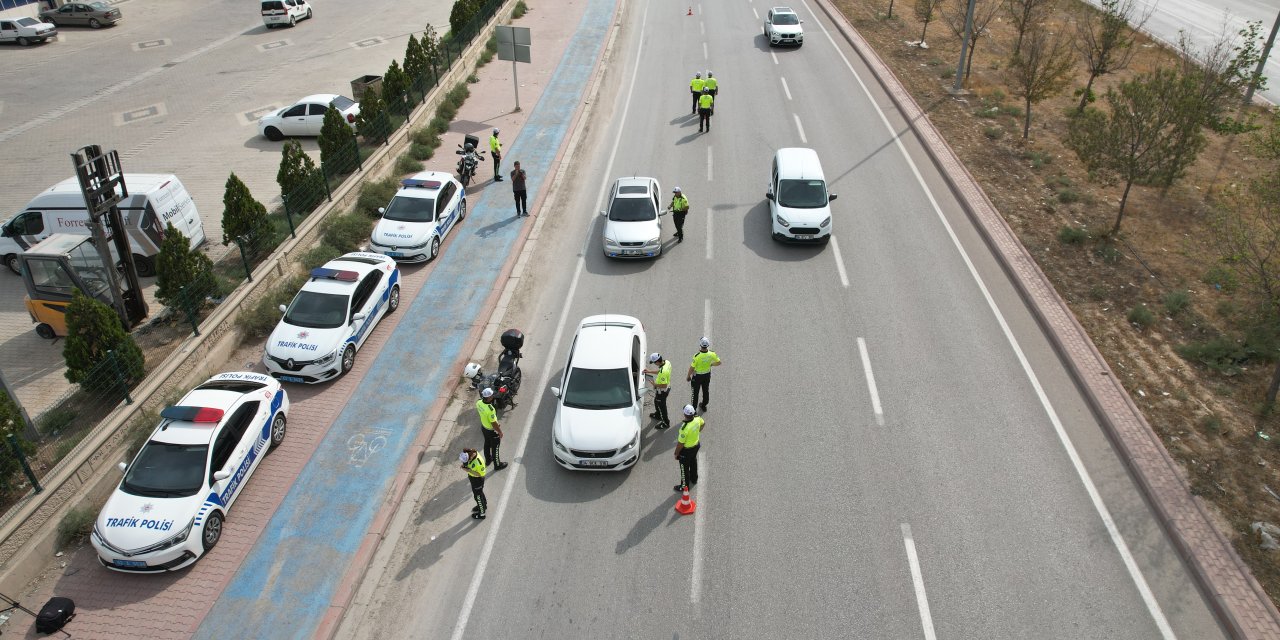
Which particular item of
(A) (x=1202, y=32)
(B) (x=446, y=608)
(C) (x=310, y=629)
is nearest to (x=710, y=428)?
(B) (x=446, y=608)

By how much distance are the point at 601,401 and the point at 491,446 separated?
2.11 m

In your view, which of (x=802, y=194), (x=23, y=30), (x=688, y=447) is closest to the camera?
(x=688, y=447)

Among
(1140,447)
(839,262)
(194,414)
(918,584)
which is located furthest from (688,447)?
(839,262)

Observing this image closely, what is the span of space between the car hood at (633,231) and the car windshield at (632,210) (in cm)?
17

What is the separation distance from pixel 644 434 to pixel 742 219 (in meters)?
9.52

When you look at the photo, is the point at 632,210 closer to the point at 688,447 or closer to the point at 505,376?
the point at 505,376

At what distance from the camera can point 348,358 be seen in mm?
15688

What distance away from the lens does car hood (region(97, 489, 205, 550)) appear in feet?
36.5

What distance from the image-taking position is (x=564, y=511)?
12406 mm

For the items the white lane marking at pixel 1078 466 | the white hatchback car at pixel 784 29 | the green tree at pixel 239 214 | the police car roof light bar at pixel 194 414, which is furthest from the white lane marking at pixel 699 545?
the white hatchback car at pixel 784 29

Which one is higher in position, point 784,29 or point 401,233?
point 784,29

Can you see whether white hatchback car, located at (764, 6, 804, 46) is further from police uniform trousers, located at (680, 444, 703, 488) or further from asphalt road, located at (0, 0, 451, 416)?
police uniform trousers, located at (680, 444, 703, 488)

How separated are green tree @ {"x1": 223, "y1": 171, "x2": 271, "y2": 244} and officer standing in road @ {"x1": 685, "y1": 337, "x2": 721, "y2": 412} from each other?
11.9m

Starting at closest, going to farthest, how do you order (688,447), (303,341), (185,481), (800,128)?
(185,481) → (688,447) → (303,341) → (800,128)
